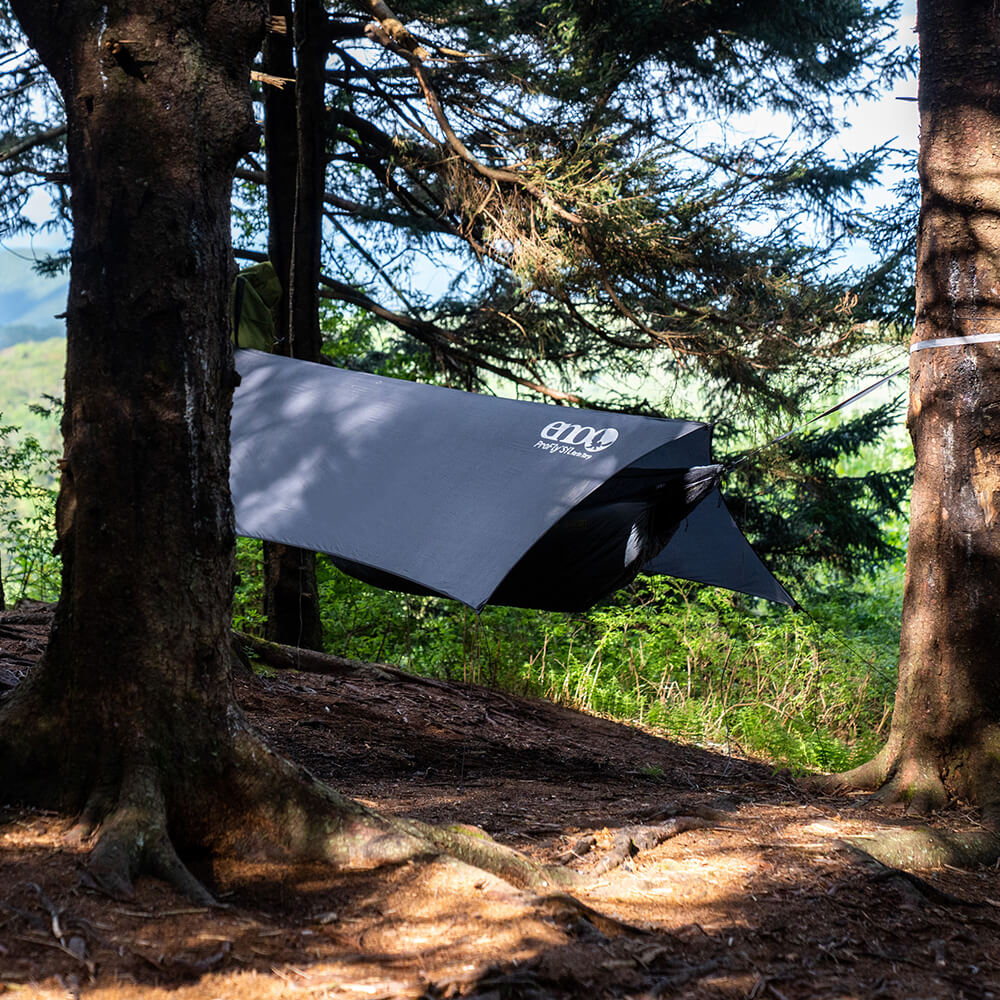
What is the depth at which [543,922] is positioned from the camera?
186cm

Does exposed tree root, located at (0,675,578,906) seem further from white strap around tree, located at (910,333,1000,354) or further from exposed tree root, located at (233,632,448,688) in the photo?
exposed tree root, located at (233,632,448,688)

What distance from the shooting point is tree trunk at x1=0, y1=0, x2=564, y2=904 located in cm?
213

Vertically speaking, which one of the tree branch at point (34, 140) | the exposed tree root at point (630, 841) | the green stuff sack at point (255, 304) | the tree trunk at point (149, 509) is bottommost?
the exposed tree root at point (630, 841)

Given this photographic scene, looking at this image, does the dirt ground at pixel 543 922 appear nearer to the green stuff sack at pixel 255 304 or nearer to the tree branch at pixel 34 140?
the green stuff sack at pixel 255 304

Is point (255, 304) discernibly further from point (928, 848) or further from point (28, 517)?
point (28, 517)

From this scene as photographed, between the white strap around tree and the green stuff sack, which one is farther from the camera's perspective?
the green stuff sack

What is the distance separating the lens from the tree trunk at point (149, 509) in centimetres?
213

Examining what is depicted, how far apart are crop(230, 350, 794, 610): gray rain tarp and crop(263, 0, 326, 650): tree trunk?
2.16 metres

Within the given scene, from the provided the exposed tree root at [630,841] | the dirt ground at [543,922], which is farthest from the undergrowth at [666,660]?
the exposed tree root at [630,841]

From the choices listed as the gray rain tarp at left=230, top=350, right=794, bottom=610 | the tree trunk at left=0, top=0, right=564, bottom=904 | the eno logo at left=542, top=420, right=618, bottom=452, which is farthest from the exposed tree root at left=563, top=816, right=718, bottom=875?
the eno logo at left=542, top=420, right=618, bottom=452

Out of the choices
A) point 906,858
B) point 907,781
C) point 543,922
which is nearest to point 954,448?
point 907,781

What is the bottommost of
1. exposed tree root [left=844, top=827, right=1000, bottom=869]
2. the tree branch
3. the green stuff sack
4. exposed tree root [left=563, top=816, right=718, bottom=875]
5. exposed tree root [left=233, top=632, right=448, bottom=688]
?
exposed tree root [left=844, top=827, right=1000, bottom=869]

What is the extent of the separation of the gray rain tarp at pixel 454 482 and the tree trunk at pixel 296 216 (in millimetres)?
2157

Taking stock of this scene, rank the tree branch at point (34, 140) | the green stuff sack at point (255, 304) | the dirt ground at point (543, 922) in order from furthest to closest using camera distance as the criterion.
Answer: the tree branch at point (34, 140), the green stuff sack at point (255, 304), the dirt ground at point (543, 922)
